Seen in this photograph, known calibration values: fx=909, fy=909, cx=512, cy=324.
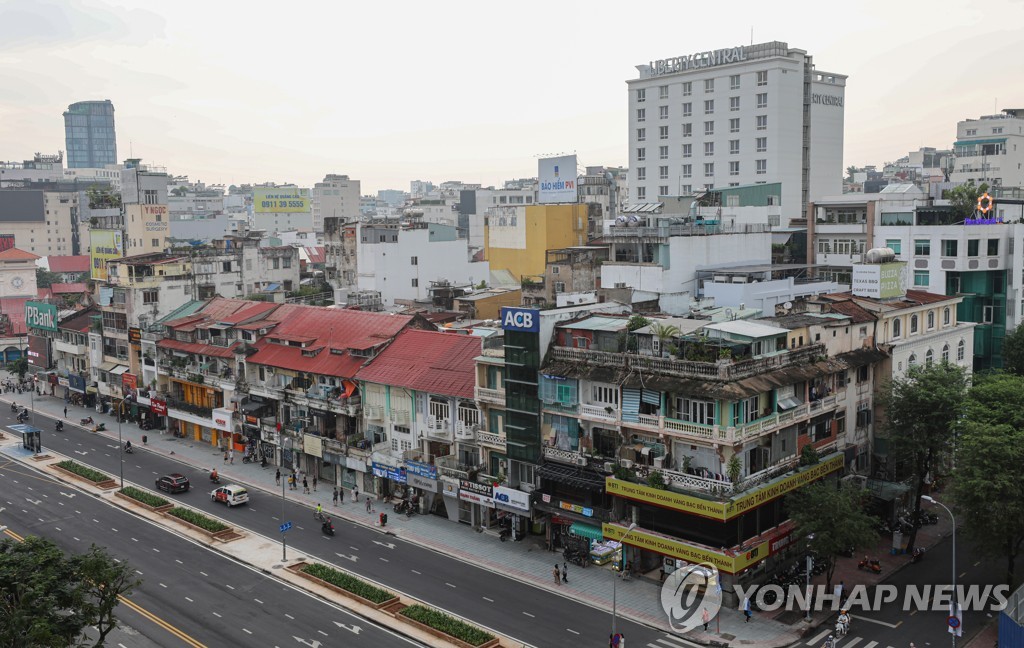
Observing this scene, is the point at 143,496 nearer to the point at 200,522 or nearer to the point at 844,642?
the point at 200,522

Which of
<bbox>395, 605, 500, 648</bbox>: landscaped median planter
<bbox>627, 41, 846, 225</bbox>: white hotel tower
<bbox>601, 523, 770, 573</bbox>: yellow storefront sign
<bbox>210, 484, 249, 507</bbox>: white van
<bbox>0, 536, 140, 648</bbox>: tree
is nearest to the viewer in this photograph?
<bbox>0, 536, 140, 648</bbox>: tree

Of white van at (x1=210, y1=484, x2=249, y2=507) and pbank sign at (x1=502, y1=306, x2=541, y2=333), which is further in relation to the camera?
white van at (x1=210, y1=484, x2=249, y2=507)

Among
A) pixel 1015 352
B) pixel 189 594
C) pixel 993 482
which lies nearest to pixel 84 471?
pixel 189 594

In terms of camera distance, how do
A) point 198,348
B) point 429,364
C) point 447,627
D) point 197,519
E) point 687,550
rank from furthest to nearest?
1. point 198,348
2. point 429,364
3. point 197,519
4. point 687,550
5. point 447,627

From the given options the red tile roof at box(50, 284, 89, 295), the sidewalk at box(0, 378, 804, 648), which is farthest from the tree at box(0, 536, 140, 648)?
the red tile roof at box(50, 284, 89, 295)

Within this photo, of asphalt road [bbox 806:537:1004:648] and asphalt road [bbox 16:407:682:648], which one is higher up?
asphalt road [bbox 806:537:1004:648]

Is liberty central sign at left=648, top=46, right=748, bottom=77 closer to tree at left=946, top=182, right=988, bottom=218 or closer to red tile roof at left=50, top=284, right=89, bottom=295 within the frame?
tree at left=946, top=182, right=988, bottom=218

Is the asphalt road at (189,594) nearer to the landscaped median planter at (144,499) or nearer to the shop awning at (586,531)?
the landscaped median planter at (144,499)
